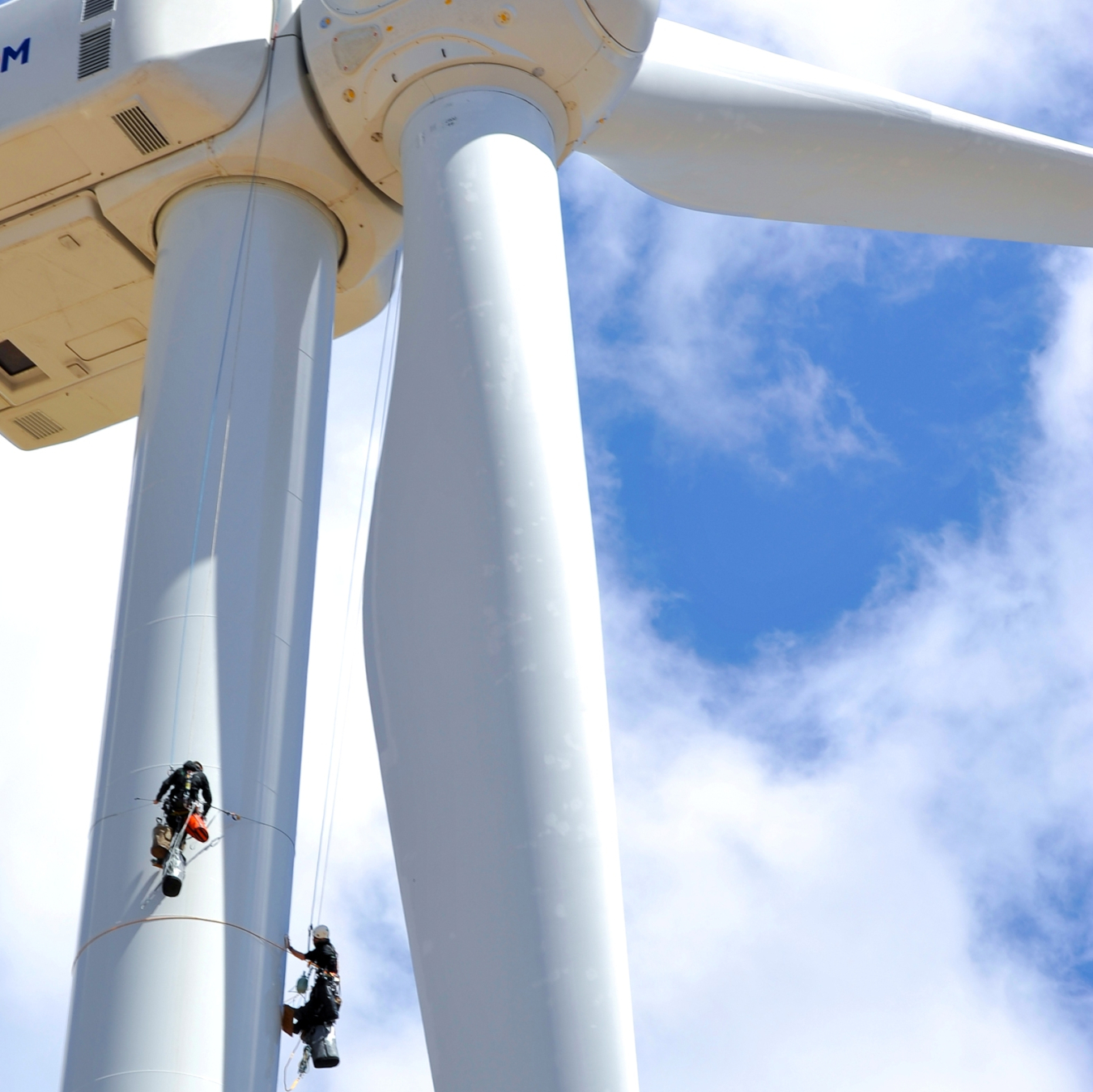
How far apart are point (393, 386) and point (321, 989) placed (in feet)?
16.0

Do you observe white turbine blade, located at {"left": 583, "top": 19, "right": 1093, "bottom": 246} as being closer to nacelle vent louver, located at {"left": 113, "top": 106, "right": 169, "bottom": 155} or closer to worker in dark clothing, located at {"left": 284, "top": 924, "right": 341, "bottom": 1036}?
nacelle vent louver, located at {"left": 113, "top": 106, "right": 169, "bottom": 155}

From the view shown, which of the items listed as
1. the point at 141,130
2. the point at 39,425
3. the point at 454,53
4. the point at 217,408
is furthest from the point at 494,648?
the point at 39,425

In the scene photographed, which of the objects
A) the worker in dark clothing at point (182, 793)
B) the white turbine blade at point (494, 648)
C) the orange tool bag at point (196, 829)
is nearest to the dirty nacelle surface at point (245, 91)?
the white turbine blade at point (494, 648)

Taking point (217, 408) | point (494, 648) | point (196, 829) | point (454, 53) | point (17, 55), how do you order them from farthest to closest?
point (17, 55), point (454, 53), point (217, 408), point (196, 829), point (494, 648)

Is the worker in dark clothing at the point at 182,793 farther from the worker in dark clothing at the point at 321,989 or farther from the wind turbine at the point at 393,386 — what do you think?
the worker in dark clothing at the point at 321,989

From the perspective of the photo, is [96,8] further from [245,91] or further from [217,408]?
[217,408]

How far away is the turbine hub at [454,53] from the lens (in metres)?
15.5

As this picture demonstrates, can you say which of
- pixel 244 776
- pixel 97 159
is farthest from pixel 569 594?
pixel 97 159

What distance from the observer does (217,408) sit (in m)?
14.8

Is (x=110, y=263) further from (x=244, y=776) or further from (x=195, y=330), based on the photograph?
(x=244, y=776)

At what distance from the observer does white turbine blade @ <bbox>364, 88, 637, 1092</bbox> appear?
11.3m

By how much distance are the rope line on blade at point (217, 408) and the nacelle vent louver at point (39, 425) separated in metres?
4.86

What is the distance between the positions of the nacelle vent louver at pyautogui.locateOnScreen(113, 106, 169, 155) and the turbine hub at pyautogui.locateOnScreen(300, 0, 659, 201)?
62.2 inches

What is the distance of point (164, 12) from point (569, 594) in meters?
7.38
